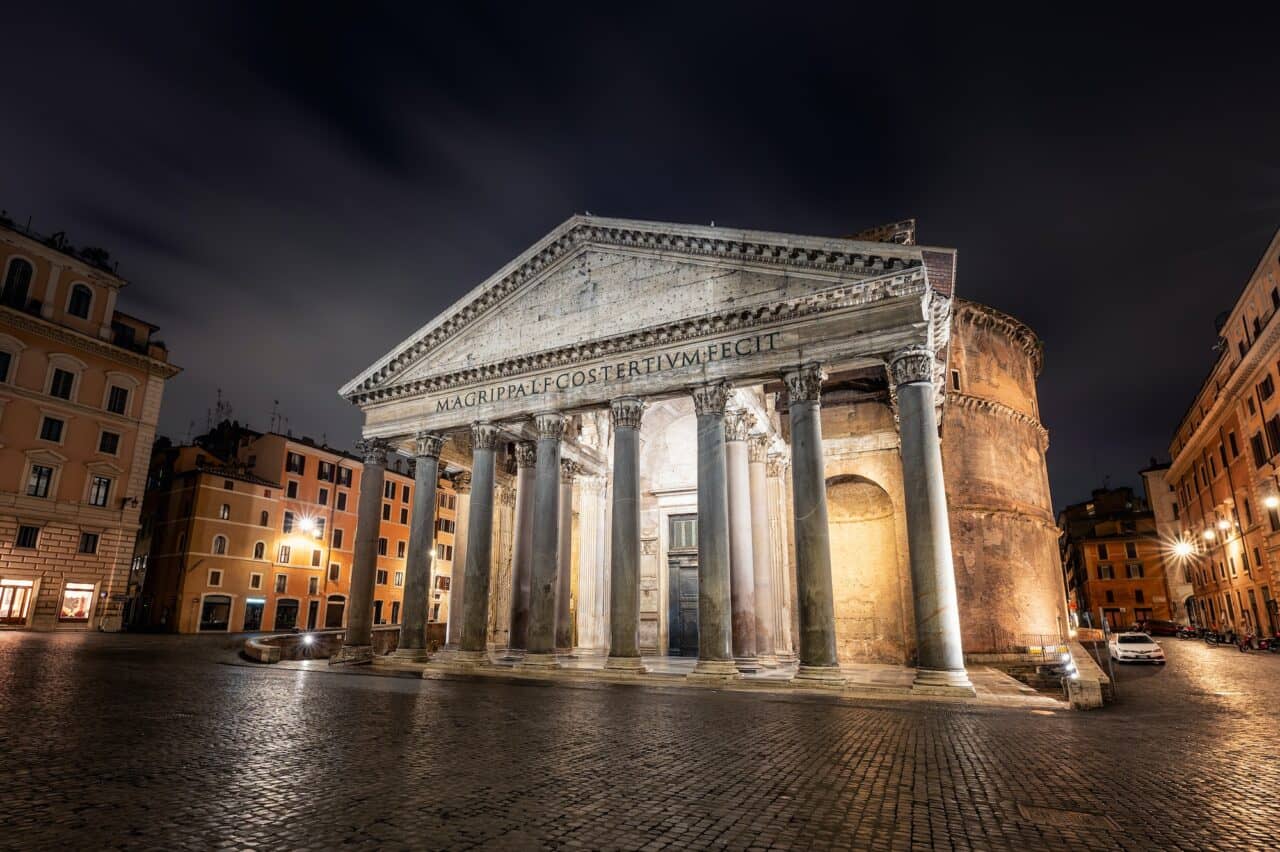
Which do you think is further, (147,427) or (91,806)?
(147,427)

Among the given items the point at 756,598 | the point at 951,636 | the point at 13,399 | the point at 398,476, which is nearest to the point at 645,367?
the point at 756,598

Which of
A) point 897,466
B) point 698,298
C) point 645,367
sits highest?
point 698,298

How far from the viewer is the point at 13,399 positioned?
28.2m

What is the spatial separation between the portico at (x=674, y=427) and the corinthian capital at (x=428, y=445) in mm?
66

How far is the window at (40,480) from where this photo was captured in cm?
2864

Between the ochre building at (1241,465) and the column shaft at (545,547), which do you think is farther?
the ochre building at (1241,465)

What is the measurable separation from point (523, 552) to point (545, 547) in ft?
9.59

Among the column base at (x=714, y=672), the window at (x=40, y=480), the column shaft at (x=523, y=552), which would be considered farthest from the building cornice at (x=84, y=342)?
the column base at (x=714, y=672)

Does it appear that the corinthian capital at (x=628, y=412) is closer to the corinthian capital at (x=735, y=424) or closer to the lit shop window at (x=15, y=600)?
the corinthian capital at (x=735, y=424)

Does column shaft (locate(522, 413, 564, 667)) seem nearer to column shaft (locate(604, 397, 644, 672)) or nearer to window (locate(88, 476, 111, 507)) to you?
column shaft (locate(604, 397, 644, 672))

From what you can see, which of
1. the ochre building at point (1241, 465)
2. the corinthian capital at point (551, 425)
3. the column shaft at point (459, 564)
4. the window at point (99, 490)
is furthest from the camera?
the window at point (99, 490)

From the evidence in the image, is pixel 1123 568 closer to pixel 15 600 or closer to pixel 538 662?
pixel 538 662

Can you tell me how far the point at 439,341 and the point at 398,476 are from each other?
30.9 meters

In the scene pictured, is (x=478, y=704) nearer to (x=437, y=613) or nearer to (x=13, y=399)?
(x=13, y=399)
